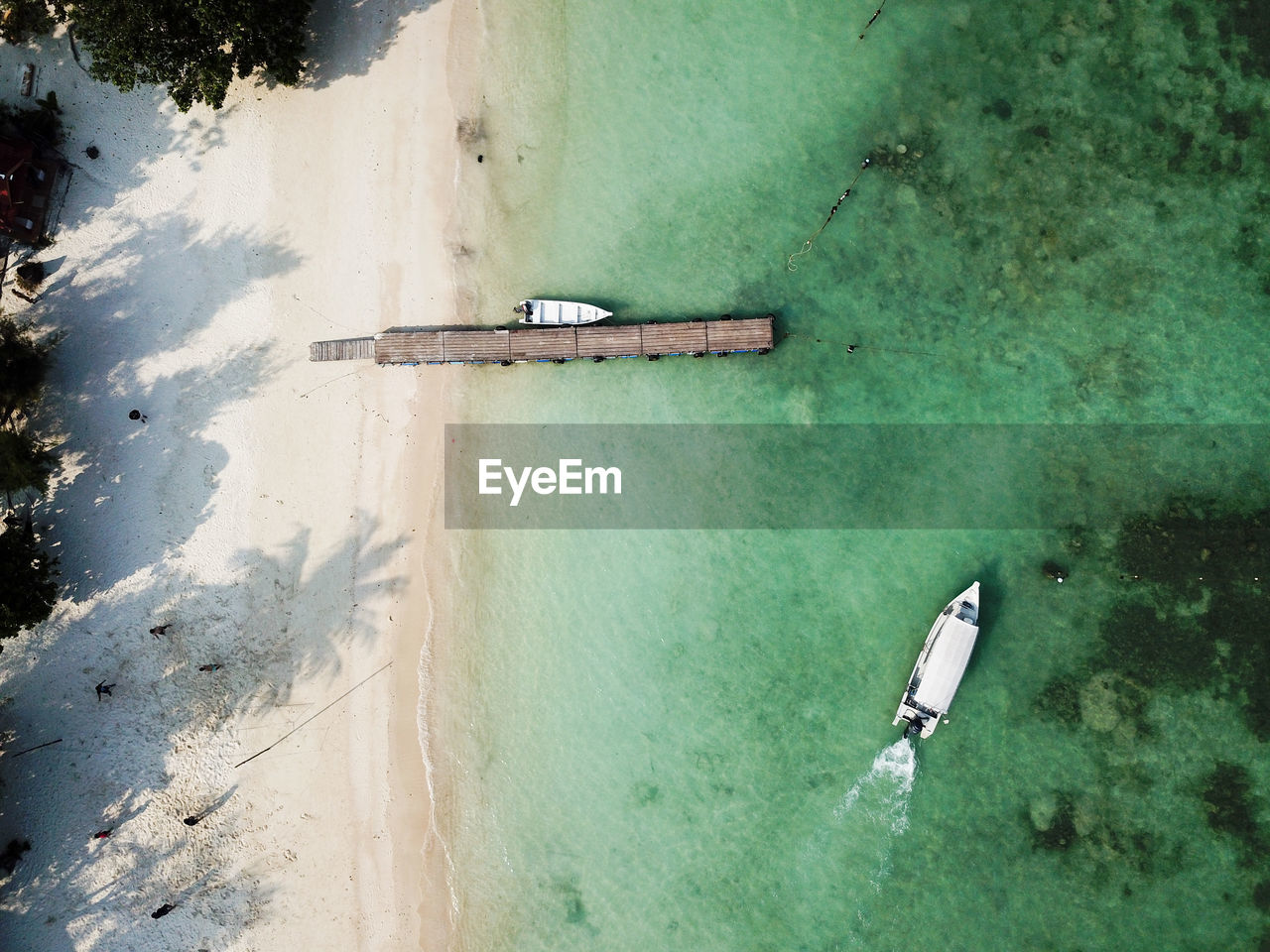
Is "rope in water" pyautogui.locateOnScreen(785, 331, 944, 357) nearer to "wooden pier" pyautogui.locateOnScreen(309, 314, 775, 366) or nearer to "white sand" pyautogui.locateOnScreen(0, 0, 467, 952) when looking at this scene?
"wooden pier" pyautogui.locateOnScreen(309, 314, 775, 366)

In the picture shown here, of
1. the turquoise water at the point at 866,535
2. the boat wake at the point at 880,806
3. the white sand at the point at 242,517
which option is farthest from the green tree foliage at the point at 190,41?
the boat wake at the point at 880,806

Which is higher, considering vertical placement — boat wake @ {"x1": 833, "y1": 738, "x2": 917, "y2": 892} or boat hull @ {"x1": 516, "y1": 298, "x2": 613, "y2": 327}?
boat hull @ {"x1": 516, "y1": 298, "x2": 613, "y2": 327}

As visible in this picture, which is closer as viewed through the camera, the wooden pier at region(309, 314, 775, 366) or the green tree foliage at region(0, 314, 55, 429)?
the wooden pier at region(309, 314, 775, 366)

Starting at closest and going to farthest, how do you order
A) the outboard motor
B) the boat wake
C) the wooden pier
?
1. the outboard motor
2. the boat wake
3. the wooden pier

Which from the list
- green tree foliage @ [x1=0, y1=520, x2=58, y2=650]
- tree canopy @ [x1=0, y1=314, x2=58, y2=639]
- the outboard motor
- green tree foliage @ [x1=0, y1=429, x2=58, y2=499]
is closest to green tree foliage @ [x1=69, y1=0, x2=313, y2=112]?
tree canopy @ [x1=0, y1=314, x2=58, y2=639]

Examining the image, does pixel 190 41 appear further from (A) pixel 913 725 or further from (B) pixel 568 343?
(A) pixel 913 725

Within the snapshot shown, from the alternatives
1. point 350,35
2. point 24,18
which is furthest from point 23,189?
point 350,35
